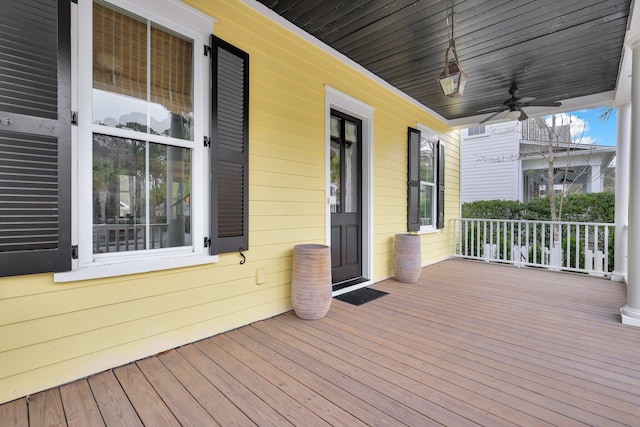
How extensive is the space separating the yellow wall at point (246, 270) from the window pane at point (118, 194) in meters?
0.28

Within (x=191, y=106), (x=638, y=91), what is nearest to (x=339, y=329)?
(x=191, y=106)

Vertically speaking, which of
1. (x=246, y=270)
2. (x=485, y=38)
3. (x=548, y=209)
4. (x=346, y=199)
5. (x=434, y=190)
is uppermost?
(x=485, y=38)

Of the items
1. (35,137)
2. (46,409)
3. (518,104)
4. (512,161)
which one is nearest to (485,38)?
(518,104)

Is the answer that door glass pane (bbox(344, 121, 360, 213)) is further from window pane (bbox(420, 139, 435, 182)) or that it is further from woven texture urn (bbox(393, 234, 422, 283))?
window pane (bbox(420, 139, 435, 182))

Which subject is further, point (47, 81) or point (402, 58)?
point (402, 58)

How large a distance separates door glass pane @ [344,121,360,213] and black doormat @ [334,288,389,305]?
1.10m

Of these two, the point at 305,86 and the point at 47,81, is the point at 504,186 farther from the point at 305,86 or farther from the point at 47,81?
the point at 47,81

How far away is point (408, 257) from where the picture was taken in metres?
4.31

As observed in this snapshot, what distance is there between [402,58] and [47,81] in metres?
3.48

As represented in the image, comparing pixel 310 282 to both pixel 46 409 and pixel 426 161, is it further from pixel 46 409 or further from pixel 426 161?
pixel 426 161

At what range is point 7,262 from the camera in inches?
62.3

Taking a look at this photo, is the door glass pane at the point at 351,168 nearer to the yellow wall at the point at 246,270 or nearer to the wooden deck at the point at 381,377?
the yellow wall at the point at 246,270

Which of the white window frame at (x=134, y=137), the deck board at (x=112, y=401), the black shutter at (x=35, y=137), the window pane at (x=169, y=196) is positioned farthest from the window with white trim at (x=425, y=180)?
the black shutter at (x=35, y=137)

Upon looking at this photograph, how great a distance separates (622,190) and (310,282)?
5.08 m
